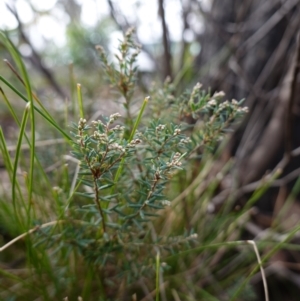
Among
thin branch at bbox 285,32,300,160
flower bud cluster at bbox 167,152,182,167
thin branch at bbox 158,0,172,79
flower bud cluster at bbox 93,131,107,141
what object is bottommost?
flower bud cluster at bbox 167,152,182,167

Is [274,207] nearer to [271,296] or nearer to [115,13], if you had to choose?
[271,296]

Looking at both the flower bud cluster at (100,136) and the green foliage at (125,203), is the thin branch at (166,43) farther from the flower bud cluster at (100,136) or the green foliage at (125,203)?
the flower bud cluster at (100,136)

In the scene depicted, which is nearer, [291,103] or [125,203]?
[125,203]

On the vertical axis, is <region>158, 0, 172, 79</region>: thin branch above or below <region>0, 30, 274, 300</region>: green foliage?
above

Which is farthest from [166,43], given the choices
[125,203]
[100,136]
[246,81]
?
[100,136]

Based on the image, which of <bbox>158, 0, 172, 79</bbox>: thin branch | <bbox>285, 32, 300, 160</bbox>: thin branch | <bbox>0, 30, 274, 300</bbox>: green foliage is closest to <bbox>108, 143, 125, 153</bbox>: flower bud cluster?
<bbox>0, 30, 274, 300</bbox>: green foliage

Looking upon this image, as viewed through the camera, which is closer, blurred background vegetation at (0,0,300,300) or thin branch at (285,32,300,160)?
thin branch at (285,32,300,160)

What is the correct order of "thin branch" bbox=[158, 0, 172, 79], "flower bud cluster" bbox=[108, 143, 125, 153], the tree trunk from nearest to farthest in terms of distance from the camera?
"flower bud cluster" bbox=[108, 143, 125, 153] < "thin branch" bbox=[158, 0, 172, 79] < the tree trunk

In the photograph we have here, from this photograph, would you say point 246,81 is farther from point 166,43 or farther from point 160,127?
point 160,127

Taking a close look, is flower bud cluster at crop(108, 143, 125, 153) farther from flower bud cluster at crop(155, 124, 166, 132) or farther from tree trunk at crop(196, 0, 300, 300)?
tree trunk at crop(196, 0, 300, 300)

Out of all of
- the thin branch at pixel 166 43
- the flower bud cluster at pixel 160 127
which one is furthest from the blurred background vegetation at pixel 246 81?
the flower bud cluster at pixel 160 127

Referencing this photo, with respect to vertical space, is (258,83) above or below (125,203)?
above
